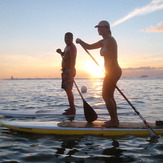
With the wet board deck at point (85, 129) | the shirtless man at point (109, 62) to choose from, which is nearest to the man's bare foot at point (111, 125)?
the wet board deck at point (85, 129)

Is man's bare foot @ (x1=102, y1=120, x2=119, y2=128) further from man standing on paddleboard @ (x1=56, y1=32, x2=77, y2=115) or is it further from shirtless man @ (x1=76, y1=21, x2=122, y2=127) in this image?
man standing on paddleboard @ (x1=56, y1=32, x2=77, y2=115)

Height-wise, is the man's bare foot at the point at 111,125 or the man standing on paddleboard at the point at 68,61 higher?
the man standing on paddleboard at the point at 68,61

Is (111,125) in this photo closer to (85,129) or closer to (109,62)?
(85,129)

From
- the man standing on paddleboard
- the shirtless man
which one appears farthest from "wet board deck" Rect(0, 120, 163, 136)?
the man standing on paddleboard

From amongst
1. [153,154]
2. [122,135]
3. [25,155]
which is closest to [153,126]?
[122,135]

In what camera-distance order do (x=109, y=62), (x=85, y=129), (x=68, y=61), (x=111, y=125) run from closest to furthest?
(x=109, y=62), (x=85, y=129), (x=111, y=125), (x=68, y=61)

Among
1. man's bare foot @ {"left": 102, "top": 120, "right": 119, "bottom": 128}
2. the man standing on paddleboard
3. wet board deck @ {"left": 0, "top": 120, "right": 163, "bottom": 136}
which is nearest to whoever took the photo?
wet board deck @ {"left": 0, "top": 120, "right": 163, "bottom": 136}

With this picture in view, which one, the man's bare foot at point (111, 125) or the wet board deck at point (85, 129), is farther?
the man's bare foot at point (111, 125)

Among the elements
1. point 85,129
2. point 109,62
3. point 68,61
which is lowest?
point 85,129

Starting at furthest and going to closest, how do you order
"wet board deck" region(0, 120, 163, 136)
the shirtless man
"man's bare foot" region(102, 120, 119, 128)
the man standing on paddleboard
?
the man standing on paddleboard, "man's bare foot" region(102, 120, 119, 128), "wet board deck" region(0, 120, 163, 136), the shirtless man

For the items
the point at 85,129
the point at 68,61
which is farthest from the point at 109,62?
the point at 68,61

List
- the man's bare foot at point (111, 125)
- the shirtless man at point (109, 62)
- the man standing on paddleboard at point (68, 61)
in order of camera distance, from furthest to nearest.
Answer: the man standing on paddleboard at point (68, 61), the man's bare foot at point (111, 125), the shirtless man at point (109, 62)

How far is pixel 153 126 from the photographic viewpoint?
248 inches

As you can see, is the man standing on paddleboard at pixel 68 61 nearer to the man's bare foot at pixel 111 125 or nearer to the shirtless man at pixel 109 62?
the shirtless man at pixel 109 62
